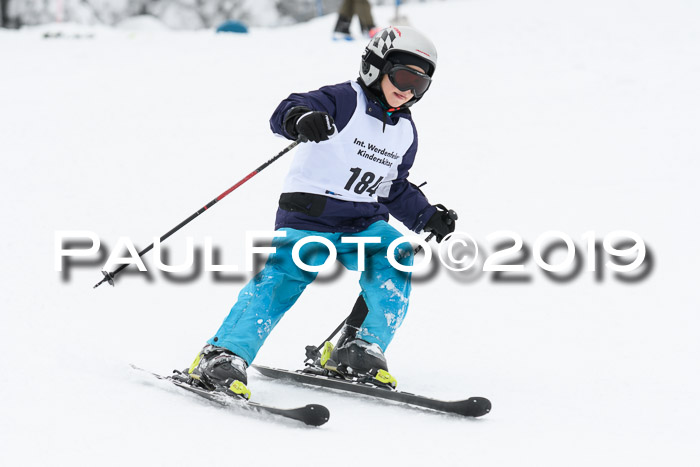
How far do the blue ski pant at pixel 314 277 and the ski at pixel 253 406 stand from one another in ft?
0.74

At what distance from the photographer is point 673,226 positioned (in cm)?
643

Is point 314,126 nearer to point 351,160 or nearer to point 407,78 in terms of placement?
point 351,160

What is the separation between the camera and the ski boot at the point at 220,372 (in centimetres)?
317

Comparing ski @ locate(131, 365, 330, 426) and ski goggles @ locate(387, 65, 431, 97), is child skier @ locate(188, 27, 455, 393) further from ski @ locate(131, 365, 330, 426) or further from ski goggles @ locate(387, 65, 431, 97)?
ski @ locate(131, 365, 330, 426)

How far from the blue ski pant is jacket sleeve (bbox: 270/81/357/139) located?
50cm

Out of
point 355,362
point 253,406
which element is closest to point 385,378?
point 355,362

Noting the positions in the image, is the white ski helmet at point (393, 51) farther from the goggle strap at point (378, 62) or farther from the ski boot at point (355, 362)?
the ski boot at point (355, 362)

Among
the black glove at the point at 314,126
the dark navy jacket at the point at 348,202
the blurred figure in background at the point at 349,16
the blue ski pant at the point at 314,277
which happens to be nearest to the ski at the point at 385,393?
the blue ski pant at the point at 314,277

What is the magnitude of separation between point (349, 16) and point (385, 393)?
9934 millimetres

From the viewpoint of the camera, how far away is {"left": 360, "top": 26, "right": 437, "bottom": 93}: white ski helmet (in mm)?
3551

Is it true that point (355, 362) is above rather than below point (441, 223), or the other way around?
below

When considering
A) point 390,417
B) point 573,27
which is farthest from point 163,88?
point 390,417

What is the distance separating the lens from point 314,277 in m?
3.64

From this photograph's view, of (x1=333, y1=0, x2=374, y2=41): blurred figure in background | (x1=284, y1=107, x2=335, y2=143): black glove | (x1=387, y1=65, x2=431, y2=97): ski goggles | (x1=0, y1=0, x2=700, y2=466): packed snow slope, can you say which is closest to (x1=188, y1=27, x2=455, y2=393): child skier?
(x1=387, y1=65, x2=431, y2=97): ski goggles
